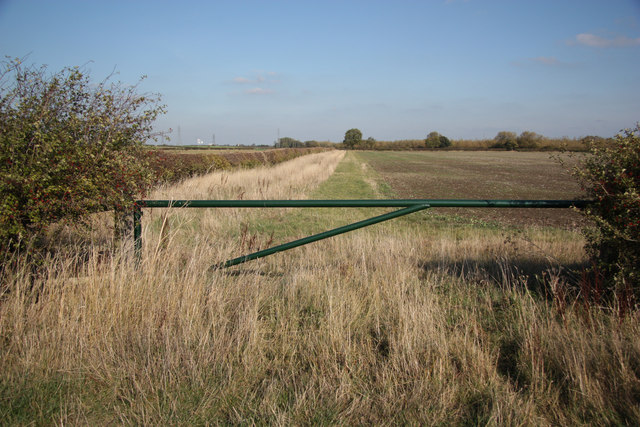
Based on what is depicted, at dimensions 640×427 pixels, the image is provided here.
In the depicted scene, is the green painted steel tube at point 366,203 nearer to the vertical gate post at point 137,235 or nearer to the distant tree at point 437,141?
the vertical gate post at point 137,235

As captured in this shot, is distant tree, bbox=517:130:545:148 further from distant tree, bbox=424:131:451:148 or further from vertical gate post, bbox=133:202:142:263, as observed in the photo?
vertical gate post, bbox=133:202:142:263

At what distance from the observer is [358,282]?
3738 millimetres

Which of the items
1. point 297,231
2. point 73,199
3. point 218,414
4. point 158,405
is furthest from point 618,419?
point 297,231

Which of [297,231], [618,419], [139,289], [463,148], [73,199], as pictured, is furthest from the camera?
[463,148]

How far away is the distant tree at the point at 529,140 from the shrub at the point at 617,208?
107 meters

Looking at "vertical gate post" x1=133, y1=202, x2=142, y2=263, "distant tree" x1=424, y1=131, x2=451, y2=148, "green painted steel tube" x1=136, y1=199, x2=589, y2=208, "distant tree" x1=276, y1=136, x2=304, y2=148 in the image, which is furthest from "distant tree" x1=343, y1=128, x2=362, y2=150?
"vertical gate post" x1=133, y1=202, x2=142, y2=263

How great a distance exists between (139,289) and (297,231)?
17.7 ft

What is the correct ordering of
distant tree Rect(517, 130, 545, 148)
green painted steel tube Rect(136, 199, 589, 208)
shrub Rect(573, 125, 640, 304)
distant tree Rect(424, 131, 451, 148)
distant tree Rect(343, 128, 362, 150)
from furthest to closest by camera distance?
distant tree Rect(343, 128, 362, 150)
distant tree Rect(424, 131, 451, 148)
distant tree Rect(517, 130, 545, 148)
green painted steel tube Rect(136, 199, 589, 208)
shrub Rect(573, 125, 640, 304)

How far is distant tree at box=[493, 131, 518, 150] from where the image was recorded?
366 ft

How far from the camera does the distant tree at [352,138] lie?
170 metres

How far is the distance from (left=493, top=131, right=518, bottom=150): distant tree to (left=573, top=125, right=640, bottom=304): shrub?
12217 cm

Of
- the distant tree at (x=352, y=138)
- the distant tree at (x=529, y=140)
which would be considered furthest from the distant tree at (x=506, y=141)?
the distant tree at (x=352, y=138)

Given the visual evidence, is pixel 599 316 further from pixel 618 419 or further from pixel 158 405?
pixel 158 405

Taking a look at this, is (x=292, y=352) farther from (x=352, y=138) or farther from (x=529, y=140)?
(x=352, y=138)
